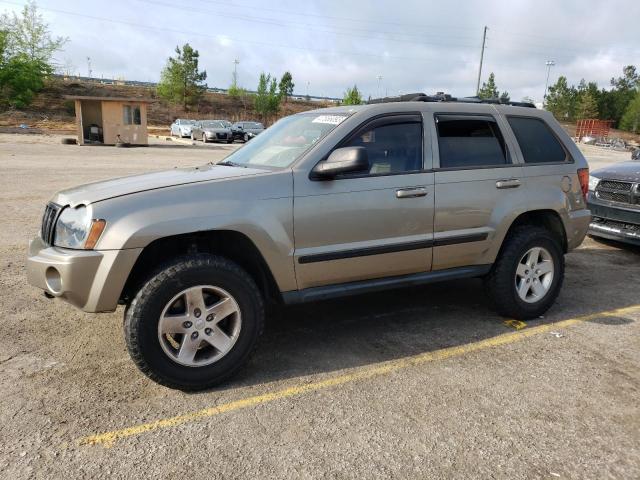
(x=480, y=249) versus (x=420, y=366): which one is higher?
(x=480, y=249)

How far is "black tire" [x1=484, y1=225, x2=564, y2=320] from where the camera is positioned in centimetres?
425

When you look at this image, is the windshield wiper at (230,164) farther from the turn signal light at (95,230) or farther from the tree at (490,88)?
the tree at (490,88)

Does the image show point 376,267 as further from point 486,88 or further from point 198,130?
point 486,88

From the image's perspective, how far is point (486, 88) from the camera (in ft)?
233

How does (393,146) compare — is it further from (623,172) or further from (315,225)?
(623,172)

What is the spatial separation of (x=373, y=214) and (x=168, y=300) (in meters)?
1.50

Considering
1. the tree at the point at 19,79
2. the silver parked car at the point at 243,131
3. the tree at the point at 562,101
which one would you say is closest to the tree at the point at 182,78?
the tree at the point at 19,79

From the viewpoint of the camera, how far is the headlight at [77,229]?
2.95 metres

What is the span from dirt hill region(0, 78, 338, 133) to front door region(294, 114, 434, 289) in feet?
161

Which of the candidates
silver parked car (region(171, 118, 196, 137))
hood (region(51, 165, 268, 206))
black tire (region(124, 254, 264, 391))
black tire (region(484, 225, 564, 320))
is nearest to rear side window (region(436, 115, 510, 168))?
black tire (region(484, 225, 564, 320))

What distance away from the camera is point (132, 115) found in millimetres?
27047

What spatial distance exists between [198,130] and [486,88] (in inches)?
1972

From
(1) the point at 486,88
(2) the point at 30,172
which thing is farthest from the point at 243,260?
(1) the point at 486,88

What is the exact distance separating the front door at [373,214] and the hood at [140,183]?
1.64 feet
